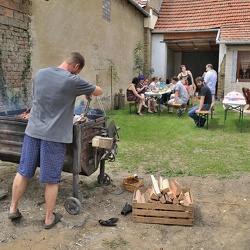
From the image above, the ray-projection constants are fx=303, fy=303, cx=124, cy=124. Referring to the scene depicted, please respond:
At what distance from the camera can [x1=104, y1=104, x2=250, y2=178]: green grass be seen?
5316 mm

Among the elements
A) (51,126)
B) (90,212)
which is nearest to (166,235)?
(90,212)

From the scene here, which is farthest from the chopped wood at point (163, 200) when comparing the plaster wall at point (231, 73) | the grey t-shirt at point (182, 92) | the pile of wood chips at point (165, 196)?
the plaster wall at point (231, 73)

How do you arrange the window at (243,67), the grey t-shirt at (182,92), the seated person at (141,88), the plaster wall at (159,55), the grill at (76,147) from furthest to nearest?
the plaster wall at (159,55) < the window at (243,67) < the seated person at (141,88) < the grey t-shirt at (182,92) < the grill at (76,147)

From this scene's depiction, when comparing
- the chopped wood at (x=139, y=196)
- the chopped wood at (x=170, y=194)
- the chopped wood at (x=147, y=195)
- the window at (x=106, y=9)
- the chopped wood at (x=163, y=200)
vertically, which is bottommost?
the chopped wood at (x=139, y=196)

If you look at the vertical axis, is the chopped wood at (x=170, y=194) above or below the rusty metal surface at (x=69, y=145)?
below

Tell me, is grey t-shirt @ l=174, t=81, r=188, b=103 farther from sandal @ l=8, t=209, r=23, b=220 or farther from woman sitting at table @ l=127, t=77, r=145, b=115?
sandal @ l=8, t=209, r=23, b=220

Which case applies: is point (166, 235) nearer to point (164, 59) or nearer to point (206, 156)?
point (206, 156)

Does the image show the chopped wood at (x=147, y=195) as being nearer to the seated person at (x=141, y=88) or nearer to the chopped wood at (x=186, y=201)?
the chopped wood at (x=186, y=201)

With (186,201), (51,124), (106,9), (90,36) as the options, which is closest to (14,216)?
(51,124)

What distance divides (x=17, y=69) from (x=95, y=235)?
17.1ft

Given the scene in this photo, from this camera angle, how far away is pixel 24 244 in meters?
2.99

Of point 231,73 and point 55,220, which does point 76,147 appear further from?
point 231,73

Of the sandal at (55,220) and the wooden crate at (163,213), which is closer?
the sandal at (55,220)

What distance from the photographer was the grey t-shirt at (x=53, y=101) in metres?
3.11
